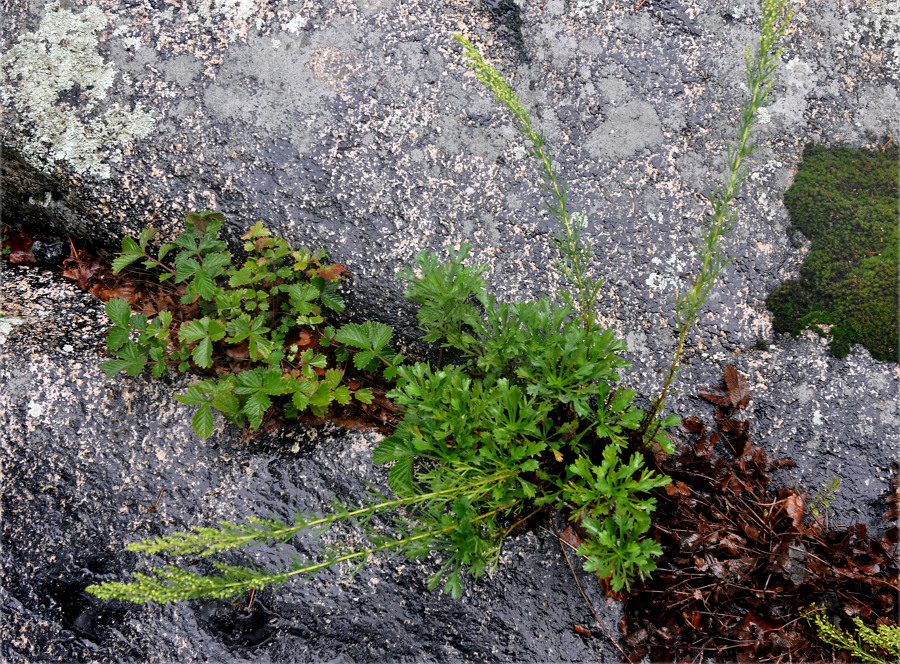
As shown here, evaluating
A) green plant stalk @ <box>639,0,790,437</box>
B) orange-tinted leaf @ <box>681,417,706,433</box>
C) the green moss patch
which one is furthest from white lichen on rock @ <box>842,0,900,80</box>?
orange-tinted leaf @ <box>681,417,706,433</box>

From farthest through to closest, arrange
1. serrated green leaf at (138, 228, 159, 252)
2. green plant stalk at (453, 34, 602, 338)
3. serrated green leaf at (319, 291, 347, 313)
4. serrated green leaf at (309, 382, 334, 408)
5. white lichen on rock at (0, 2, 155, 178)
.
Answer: white lichen on rock at (0, 2, 155, 178) < serrated green leaf at (138, 228, 159, 252) < serrated green leaf at (319, 291, 347, 313) < serrated green leaf at (309, 382, 334, 408) < green plant stalk at (453, 34, 602, 338)

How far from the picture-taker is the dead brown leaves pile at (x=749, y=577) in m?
2.51

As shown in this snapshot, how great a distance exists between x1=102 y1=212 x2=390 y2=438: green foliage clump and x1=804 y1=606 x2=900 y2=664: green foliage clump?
2259 millimetres

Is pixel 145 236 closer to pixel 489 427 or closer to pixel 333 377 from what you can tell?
pixel 333 377

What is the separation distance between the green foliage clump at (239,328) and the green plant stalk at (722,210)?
4.92 feet

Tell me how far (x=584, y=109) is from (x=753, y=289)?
133 cm

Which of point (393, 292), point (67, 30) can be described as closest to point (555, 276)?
point (393, 292)

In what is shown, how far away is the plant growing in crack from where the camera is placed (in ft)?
7.18

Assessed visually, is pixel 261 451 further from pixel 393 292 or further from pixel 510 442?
pixel 510 442

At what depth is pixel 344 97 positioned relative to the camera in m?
3.19

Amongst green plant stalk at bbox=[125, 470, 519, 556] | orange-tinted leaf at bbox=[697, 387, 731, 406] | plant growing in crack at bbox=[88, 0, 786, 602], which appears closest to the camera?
green plant stalk at bbox=[125, 470, 519, 556]

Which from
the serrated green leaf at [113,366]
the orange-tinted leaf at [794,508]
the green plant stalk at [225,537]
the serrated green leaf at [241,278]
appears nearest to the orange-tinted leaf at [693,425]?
the orange-tinted leaf at [794,508]

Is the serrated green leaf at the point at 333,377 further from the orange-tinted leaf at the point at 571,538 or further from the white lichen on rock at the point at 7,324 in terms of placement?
the white lichen on rock at the point at 7,324

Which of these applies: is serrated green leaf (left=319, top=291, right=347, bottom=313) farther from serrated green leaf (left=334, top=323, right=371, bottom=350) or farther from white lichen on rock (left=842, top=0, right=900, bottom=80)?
white lichen on rock (left=842, top=0, right=900, bottom=80)
